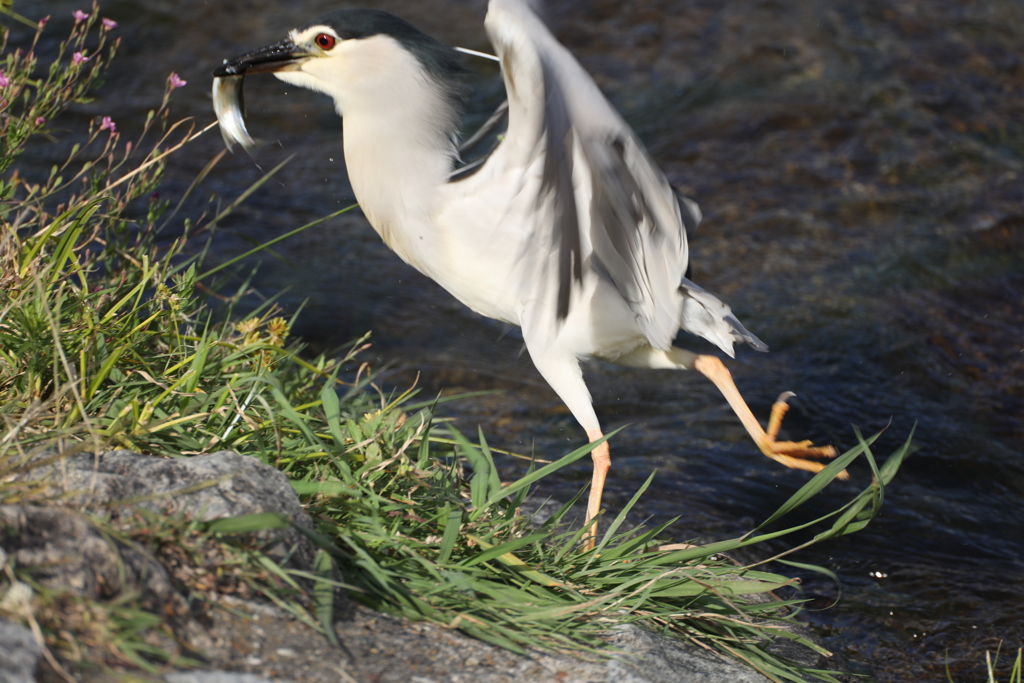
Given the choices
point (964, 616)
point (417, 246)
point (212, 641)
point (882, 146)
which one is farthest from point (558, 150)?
point (882, 146)

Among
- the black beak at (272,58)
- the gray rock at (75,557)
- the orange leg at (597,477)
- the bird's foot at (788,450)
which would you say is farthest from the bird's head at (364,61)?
the gray rock at (75,557)

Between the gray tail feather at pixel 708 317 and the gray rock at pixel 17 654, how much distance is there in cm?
195

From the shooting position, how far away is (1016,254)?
502 cm

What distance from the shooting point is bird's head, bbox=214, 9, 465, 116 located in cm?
262

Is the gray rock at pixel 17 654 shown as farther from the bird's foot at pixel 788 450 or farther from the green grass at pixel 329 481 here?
the bird's foot at pixel 788 450

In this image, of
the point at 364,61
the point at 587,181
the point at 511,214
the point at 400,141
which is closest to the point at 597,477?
the point at 511,214

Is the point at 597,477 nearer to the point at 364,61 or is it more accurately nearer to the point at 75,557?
the point at 364,61

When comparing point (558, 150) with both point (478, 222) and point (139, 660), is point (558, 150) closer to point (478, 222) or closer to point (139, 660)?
point (478, 222)

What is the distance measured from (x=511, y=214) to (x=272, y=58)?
903 mm

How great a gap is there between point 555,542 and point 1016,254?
385 cm

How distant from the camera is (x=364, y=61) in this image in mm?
2646

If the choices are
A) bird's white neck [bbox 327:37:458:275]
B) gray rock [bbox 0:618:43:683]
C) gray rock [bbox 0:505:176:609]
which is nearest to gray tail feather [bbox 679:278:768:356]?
bird's white neck [bbox 327:37:458:275]

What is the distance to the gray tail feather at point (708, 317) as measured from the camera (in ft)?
9.13

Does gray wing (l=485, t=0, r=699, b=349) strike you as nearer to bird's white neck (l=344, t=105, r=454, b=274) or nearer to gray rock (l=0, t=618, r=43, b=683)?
bird's white neck (l=344, t=105, r=454, b=274)
